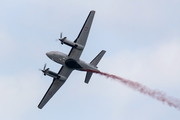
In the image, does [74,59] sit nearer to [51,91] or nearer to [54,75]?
[54,75]

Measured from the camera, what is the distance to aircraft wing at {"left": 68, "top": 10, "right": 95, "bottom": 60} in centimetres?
5153

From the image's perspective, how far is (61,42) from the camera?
5034 cm

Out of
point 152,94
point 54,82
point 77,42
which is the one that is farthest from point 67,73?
point 152,94

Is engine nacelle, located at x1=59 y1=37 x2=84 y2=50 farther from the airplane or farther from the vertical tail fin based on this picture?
the vertical tail fin

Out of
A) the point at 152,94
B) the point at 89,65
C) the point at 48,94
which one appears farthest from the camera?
the point at 48,94

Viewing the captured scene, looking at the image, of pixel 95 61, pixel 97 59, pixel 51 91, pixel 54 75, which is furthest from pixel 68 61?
pixel 51 91

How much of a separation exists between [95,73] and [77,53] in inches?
222

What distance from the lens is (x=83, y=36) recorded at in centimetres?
5181

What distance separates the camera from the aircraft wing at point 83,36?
5153cm

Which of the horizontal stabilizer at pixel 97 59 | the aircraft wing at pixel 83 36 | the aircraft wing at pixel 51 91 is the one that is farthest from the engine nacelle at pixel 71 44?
the aircraft wing at pixel 51 91

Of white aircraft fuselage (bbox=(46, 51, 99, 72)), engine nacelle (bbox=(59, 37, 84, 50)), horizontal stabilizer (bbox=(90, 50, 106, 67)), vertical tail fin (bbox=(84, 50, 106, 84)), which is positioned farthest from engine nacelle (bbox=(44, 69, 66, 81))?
engine nacelle (bbox=(59, 37, 84, 50))

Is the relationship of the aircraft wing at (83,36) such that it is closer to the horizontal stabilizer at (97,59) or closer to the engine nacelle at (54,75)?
the horizontal stabilizer at (97,59)

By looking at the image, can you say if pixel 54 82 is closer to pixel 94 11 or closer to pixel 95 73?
pixel 95 73

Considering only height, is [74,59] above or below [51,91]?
above
